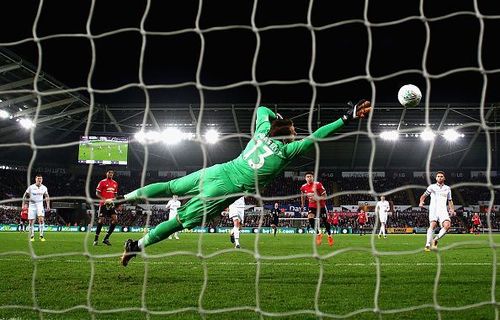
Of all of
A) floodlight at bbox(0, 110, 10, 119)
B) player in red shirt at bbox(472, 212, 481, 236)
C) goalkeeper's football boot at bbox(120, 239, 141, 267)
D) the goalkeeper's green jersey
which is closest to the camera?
the goalkeeper's green jersey

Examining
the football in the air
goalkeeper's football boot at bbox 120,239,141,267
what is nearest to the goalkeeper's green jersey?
the football in the air

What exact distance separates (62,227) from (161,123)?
33.7 ft

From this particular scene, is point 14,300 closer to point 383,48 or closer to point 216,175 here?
point 216,175

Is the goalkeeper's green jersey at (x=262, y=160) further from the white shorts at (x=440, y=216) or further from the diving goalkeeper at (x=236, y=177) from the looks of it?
the white shorts at (x=440, y=216)

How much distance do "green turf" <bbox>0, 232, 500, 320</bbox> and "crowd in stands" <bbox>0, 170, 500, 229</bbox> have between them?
25399 mm

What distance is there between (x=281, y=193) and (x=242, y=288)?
3336 centimetres

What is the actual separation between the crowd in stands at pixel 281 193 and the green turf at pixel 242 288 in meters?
25.4

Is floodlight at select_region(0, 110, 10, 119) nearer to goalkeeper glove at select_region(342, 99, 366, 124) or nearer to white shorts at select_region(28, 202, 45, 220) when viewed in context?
white shorts at select_region(28, 202, 45, 220)

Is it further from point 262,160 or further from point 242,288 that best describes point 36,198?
point 262,160

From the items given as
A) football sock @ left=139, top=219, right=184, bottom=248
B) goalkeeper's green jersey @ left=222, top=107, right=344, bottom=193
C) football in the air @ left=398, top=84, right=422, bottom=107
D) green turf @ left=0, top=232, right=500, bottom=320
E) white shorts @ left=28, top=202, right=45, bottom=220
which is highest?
football in the air @ left=398, top=84, right=422, bottom=107

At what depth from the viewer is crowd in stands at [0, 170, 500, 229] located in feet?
115

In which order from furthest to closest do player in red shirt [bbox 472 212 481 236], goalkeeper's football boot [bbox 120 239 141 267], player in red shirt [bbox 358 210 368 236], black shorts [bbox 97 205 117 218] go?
player in red shirt [bbox 358 210 368 236] → player in red shirt [bbox 472 212 481 236] → black shorts [bbox 97 205 117 218] → goalkeeper's football boot [bbox 120 239 141 267]

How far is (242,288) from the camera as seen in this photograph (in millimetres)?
5574

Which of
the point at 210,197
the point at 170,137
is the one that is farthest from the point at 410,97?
the point at 170,137
